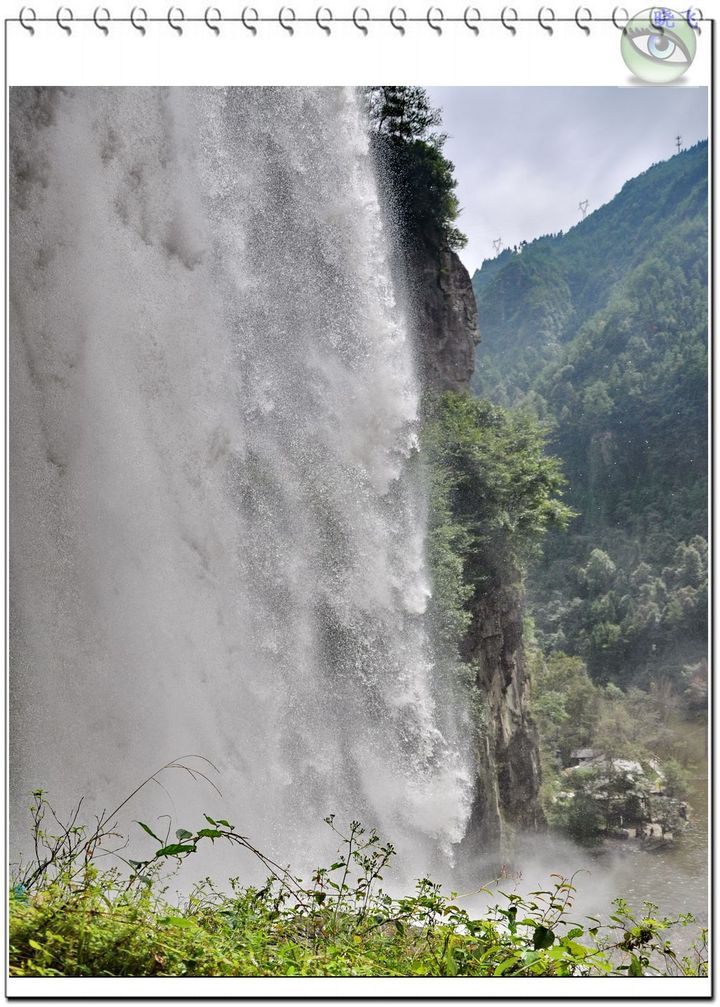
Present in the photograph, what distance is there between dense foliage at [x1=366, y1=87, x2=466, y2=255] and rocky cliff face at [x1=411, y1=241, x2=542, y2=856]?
104mm

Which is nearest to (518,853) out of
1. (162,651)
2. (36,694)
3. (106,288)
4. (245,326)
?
(162,651)

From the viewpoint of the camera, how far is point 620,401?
14.3ft

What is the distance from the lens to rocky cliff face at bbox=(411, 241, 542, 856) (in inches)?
130

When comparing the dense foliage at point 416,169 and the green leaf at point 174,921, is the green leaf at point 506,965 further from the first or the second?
the dense foliage at point 416,169

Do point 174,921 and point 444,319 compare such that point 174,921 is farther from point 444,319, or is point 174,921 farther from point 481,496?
point 444,319

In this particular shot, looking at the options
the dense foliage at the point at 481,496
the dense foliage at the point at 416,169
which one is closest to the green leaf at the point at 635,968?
the dense foliage at the point at 481,496

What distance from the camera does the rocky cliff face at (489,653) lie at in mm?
3309

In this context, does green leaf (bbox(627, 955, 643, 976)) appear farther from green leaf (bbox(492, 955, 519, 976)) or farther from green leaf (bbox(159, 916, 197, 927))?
green leaf (bbox(159, 916, 197, 927))

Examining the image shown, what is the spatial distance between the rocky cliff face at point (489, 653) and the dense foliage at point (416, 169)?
104mm

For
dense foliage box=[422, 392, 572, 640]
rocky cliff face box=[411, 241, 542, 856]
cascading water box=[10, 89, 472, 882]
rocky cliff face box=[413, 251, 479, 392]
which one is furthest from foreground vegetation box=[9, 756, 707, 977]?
rocky cliff face box=[413, 251, 479, 392]
